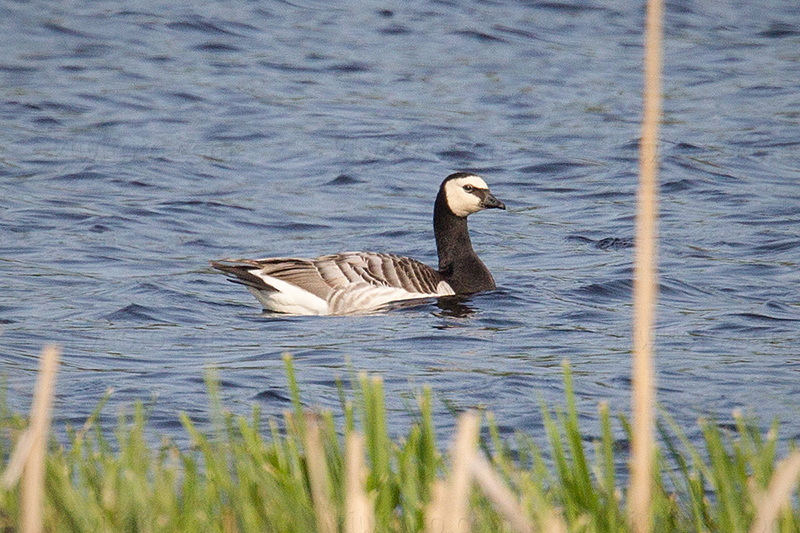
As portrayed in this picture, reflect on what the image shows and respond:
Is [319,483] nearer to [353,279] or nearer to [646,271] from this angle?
[646,271]

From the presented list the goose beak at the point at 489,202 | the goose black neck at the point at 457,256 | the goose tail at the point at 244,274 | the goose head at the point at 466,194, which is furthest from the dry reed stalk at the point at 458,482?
the goose head at the point at 466,194

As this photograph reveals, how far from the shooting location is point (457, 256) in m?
11.1

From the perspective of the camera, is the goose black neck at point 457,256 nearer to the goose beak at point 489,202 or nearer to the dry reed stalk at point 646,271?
the goose beak at point 489,202

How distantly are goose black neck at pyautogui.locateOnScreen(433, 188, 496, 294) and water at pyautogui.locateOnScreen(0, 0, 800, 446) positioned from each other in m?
0.26

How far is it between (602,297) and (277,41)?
1212cm

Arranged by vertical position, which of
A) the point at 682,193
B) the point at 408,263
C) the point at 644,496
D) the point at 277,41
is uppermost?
the point at 277,41

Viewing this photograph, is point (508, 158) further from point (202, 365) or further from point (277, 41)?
point (202, 365)

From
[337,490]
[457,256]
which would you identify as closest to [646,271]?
[337,490]

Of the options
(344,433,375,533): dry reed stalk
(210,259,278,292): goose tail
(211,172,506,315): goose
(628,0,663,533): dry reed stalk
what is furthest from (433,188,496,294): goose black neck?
(344,433,375,533): dry reed stalk

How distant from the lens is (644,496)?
272 centimetres

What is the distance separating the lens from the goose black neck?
10766 millimetres

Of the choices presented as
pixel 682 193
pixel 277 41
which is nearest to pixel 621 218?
pixel 682 193

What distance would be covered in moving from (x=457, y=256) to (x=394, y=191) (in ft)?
11.9

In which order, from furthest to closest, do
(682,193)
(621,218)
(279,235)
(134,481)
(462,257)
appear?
1. (682,193)
2. (621,218)
3. (279,235)
4. (462,257)
5. (134,481)
